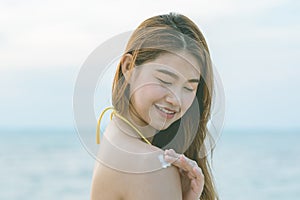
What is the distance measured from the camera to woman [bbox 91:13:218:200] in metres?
2.01

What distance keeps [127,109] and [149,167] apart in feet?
0.84

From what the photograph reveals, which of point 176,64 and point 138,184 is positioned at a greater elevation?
point 176,64

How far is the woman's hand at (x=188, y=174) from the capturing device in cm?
205

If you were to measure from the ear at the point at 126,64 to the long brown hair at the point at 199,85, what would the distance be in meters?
0.01

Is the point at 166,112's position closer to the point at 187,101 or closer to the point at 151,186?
the point at 187,101

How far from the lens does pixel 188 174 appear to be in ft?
7.01

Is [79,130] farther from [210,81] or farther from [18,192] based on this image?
[18,192]

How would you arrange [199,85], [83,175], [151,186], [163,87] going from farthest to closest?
[83,175], [199,85], [163,87], [151,186]

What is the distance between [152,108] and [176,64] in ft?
0.53

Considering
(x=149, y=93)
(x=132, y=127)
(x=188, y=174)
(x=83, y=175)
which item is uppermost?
(x=149, y=93)

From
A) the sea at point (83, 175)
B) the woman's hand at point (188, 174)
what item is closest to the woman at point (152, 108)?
the woman's hand at point (188, 174)

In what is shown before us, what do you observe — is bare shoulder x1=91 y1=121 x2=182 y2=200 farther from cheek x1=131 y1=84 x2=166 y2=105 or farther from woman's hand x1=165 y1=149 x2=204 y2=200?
cheek x1=131 y1=84 x2=166 y2=105

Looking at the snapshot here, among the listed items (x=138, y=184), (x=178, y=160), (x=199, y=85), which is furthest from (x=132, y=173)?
(x=199, y=85)

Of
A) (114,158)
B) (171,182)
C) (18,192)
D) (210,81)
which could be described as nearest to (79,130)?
(114,158)
